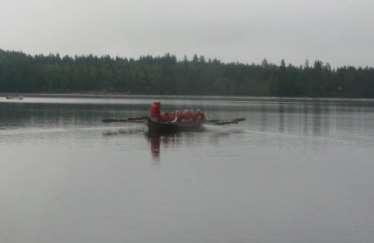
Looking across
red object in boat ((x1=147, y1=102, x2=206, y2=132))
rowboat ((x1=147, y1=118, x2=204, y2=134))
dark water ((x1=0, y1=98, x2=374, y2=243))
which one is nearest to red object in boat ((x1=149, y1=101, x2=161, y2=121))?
red object in boat ((x1=147, y1=102, x2=206, y2=132))

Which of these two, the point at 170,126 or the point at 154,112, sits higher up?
the point at 154,112

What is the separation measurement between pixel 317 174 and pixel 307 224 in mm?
10284

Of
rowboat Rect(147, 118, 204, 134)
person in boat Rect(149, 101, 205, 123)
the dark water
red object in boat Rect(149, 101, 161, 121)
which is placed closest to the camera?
the dark water

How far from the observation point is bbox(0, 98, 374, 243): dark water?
19.0 metres

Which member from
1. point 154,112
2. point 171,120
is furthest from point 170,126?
point 154,112

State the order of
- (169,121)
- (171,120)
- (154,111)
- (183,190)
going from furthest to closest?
(171,120), (169,121), (154,111), (183,190)

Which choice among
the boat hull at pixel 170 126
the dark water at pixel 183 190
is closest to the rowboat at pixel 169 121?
the boat hull at pixel 170 126

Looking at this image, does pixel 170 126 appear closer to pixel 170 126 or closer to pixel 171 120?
pixel 170 126

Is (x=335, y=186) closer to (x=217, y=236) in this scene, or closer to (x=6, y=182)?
(x=217, y=236)

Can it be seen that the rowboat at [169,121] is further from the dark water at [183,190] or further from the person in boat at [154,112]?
the dark water at [183,190]

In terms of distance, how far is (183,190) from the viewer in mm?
24703

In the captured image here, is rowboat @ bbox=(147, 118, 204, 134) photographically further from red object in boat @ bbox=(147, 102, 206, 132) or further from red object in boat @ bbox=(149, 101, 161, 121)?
red object in boat @ bbox=(149, 101, 161, 121)

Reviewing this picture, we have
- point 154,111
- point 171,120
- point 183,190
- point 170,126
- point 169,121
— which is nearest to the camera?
point 183,190

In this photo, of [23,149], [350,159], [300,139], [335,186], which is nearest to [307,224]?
[335,186]
